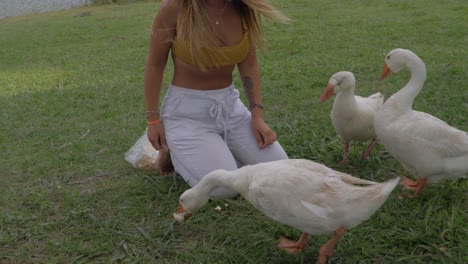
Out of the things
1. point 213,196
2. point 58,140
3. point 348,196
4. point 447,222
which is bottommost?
point 58,140

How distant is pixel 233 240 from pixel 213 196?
1.81ft

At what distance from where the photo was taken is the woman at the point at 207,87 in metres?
3.45

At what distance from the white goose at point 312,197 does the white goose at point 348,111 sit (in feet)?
3.55

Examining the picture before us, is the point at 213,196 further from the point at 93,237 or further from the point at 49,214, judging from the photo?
the point at 49,214

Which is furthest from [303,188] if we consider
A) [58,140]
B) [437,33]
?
[437,33]

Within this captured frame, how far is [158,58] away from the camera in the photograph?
3.61 metres

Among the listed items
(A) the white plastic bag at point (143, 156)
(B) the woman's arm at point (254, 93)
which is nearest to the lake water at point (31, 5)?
(A) the white plastic bag at point (143, 156)

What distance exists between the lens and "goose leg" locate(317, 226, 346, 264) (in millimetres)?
2688

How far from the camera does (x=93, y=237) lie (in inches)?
129

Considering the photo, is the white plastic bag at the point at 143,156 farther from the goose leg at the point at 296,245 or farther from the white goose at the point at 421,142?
the white goose at the point at 421,142

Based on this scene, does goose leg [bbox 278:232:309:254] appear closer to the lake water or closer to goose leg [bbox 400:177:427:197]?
goose leg [bbox 400:177:427:197]

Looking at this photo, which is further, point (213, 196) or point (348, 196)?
point (213, 196)

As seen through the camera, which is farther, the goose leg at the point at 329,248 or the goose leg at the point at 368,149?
the goose leg at the point at 368,149

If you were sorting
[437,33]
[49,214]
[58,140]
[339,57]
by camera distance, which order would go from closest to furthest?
[49,214]
[58,140]
[339,57]
[437,33]
